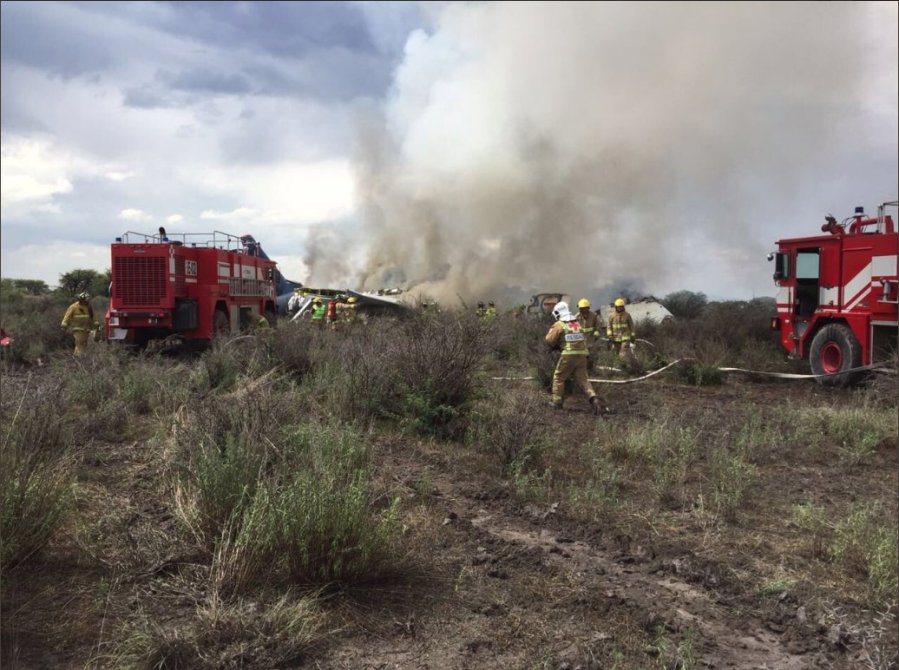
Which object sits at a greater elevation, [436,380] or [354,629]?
[436,380]

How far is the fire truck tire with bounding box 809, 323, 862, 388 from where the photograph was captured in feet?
34.6

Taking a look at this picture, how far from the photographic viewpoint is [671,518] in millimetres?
4730

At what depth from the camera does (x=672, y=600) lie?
3457 mm

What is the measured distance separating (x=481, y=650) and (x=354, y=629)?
0.57 meters

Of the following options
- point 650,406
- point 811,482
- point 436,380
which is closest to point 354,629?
point 436,380

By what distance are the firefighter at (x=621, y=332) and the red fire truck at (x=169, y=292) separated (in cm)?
799

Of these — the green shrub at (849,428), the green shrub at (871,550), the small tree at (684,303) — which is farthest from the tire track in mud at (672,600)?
the small tree at (684,303)

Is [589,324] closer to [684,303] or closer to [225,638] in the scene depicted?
[225,638]

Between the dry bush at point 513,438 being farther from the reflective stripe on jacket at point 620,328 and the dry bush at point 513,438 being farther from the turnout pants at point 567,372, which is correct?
the reflective stripe on jacket at point 620,328

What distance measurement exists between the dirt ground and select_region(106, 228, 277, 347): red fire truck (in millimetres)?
8626

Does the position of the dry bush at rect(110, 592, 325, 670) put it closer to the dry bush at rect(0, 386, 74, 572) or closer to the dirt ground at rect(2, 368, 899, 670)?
the dirt ground at rect(2, 368, 899, 670)

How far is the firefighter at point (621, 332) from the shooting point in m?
13.7

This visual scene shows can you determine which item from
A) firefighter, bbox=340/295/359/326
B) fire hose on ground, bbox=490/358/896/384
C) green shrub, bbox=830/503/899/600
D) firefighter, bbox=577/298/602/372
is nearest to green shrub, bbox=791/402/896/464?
fire hose on ground, bbox=490/358/896/384

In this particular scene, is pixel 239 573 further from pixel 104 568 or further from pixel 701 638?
pixel 701 638
